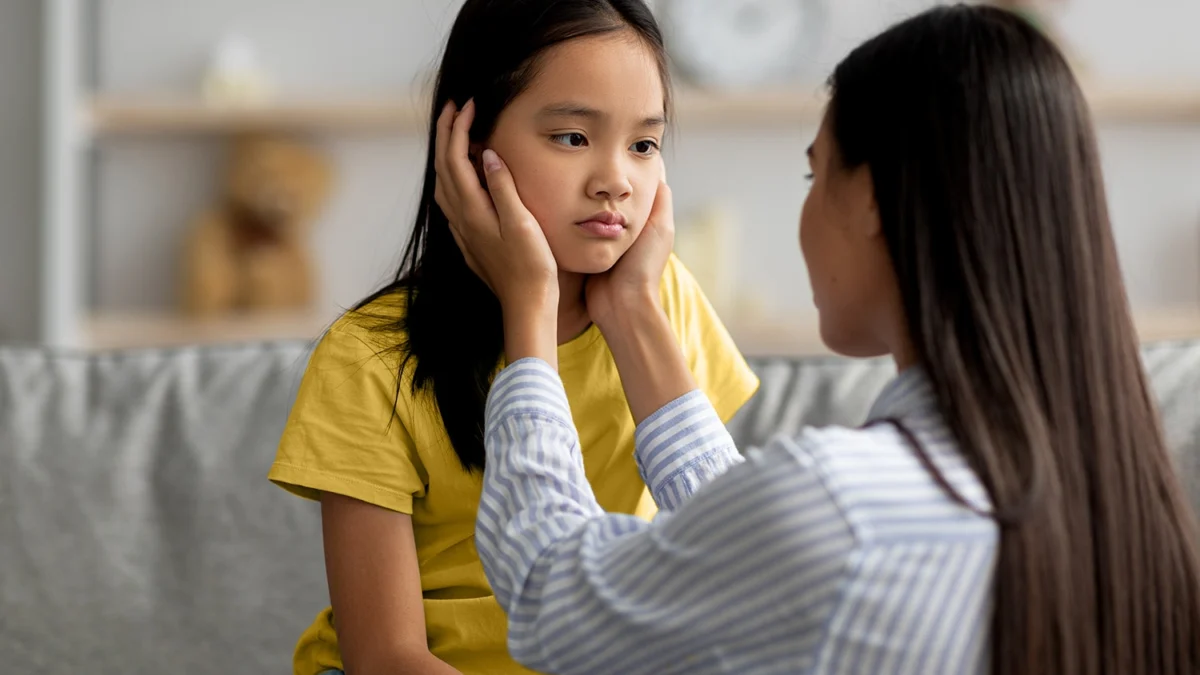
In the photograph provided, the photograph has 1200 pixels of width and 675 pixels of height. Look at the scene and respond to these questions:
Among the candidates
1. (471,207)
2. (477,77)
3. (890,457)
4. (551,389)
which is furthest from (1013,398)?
Answer: (477,77)

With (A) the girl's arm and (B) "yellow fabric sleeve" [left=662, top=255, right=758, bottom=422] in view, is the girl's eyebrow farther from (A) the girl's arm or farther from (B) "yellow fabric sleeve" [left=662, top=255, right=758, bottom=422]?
(A) the girl's arm

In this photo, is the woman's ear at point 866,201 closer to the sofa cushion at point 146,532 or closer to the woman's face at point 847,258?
the woman's face at point 847,258

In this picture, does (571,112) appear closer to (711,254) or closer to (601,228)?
(601,228)

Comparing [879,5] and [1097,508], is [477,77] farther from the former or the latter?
[879,5]

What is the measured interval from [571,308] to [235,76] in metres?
2.30

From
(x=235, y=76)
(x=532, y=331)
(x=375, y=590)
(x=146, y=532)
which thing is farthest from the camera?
(x=235, y=76)

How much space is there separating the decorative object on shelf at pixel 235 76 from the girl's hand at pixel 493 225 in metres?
2.18

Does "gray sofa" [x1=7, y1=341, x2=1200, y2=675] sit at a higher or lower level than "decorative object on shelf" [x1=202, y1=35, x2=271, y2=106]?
lower

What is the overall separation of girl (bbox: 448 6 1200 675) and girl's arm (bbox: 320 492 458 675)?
284 mm

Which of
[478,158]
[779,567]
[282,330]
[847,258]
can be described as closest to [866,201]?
[847,258]

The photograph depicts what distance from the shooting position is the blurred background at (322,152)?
321cm

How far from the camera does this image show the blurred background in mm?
3209

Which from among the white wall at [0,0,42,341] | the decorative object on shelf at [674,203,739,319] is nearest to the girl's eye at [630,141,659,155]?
the decorative object on shelf at [674,203,739,319]

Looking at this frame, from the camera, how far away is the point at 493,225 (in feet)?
3.93
